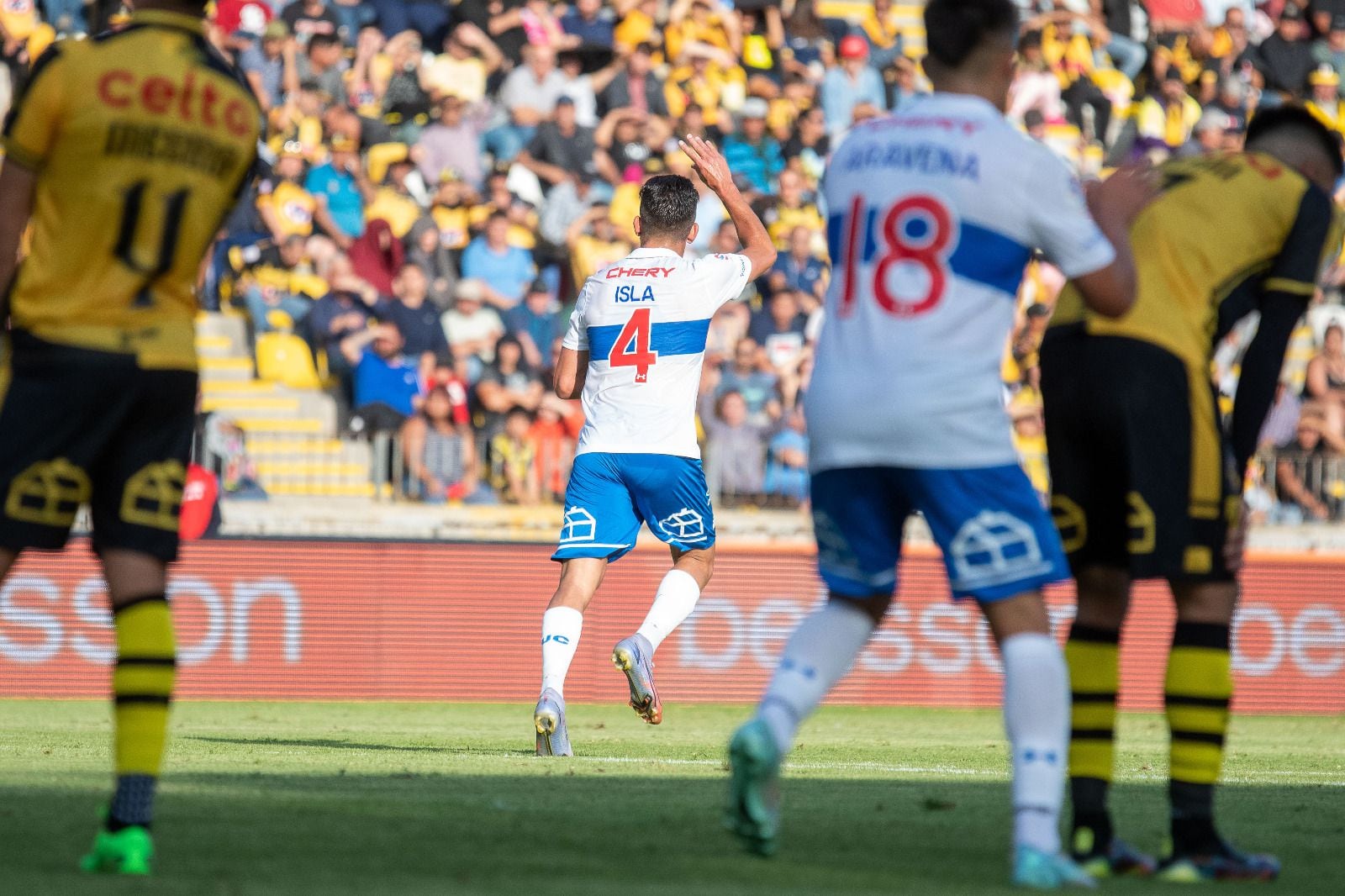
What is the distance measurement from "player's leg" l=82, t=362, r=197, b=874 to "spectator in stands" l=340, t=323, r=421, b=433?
1187cm

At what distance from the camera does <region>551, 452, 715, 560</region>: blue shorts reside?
9562 mm

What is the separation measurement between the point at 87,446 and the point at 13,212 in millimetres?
630

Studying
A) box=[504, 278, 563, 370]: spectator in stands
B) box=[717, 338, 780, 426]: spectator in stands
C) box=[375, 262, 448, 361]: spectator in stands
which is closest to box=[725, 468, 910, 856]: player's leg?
box=[717, 338, 780, 426]: spectator in stands

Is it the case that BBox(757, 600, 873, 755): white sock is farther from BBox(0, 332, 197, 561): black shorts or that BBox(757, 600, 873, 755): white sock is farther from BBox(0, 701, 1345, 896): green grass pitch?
BBox(0, 332, 197, 561): black shorts

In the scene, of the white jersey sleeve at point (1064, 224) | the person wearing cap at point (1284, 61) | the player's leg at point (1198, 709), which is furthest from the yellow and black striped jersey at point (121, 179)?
the person wearing cap at point (1284, 61)

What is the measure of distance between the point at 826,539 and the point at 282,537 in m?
10.7

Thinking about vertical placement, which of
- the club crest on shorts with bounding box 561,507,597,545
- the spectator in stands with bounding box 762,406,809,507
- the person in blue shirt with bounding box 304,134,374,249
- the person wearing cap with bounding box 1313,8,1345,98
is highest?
the person wearing cap with bounding box 1313,8,1345,98

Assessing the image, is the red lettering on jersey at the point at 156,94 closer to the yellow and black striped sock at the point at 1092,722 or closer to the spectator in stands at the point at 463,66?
the yellow and black striped sock at the point at 1092,722

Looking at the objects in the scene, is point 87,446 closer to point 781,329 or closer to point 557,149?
point 781,329

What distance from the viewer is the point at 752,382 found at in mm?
18203

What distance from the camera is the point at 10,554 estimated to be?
532 centimetres

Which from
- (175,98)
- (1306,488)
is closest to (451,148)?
(1306,488)

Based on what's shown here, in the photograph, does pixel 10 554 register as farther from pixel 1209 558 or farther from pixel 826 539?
pixel 1209 558

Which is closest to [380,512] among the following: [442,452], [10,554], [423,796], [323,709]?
[442,452]
